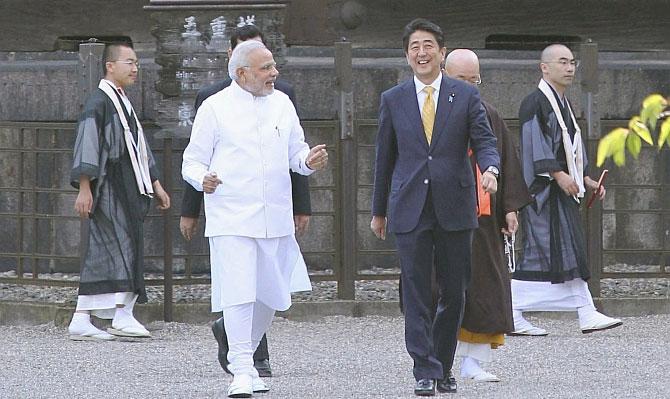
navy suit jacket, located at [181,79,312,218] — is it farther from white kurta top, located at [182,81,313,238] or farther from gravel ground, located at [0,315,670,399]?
gravel ground, located at [0,315,670,399]

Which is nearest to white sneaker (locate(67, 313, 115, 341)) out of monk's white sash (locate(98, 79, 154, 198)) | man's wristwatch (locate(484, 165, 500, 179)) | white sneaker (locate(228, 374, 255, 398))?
monk's white sash (locate(98, 79, 154, 198))

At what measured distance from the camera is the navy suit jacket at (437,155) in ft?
23.5

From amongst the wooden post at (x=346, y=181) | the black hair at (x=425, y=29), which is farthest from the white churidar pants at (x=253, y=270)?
the wooden post at (x=346, y=181)

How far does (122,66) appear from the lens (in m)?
9.83

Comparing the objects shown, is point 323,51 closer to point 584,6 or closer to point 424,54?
point 584,6

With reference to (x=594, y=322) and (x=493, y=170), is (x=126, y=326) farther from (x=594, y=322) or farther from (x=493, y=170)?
(x=493, y=170)

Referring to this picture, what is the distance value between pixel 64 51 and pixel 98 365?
5.62 metres

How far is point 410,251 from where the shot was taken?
283 inches

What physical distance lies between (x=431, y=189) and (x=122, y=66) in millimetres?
3270

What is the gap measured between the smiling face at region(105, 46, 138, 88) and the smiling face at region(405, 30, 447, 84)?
3020 millimetres

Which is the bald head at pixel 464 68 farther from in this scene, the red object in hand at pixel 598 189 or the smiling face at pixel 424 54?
the red object in hand at pixel 598 189

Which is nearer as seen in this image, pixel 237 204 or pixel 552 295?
pixel 237 204

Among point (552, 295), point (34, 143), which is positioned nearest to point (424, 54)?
point (552, 295)

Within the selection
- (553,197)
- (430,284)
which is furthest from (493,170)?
(553,197)
